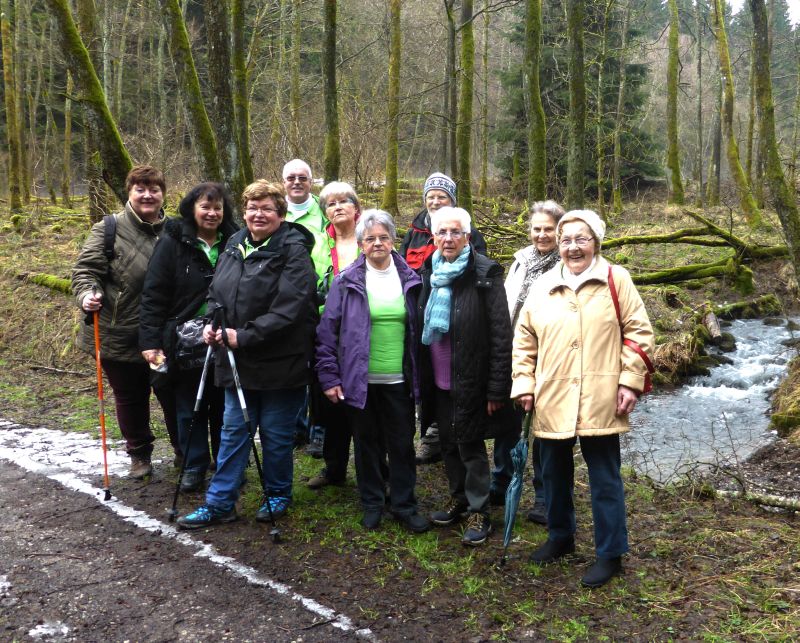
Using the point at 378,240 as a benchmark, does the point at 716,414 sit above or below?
below

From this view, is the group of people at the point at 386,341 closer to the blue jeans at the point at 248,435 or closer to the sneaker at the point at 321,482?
the blue jeans at the point at 248,435

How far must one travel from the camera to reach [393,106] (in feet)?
52.3

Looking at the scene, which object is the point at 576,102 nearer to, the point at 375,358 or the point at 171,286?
the point at 375,358

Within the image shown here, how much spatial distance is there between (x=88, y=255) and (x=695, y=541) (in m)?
4.57

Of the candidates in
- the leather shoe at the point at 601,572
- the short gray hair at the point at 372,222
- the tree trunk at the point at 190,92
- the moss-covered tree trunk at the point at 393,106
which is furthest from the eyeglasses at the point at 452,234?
the moss-covered tree trunk at the point at 393,106

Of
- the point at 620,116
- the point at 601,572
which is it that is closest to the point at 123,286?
the point at 601,572

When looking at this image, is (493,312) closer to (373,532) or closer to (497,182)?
(373,532)

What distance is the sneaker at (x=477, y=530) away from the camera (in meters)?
4.31

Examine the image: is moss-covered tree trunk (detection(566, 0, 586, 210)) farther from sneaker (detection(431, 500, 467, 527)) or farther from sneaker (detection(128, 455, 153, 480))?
sneaker (detection(128, 455, 153, 480))

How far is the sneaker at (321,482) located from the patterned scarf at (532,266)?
1.87 metres

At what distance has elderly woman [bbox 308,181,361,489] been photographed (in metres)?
5.12

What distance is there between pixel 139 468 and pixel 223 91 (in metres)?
4.46

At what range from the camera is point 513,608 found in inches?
142

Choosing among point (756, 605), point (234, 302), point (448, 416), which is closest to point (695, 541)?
point (756, 605)
